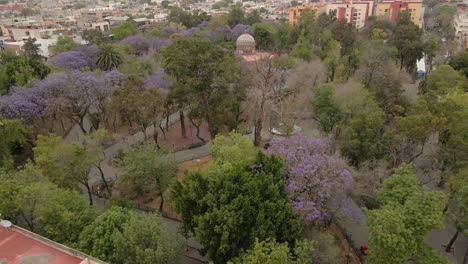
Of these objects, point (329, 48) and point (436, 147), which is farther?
point (329, 48)

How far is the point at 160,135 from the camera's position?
119ft

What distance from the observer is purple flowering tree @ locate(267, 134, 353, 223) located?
1833 cm

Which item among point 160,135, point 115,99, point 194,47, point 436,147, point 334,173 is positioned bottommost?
point 160,135

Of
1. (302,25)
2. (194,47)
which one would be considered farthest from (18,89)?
(302,25)

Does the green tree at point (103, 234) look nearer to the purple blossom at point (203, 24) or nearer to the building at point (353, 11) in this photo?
the purple blossom at point (203, 24)

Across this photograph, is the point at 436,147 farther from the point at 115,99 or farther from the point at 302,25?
the point at 302,25

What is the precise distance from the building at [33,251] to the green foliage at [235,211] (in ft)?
15.4

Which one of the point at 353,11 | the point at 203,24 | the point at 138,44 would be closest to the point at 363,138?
the point at 138,44

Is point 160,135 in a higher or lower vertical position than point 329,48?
lower

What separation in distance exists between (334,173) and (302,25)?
45.1 metres

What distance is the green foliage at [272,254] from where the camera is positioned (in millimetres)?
14344

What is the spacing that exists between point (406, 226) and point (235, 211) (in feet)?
27.3

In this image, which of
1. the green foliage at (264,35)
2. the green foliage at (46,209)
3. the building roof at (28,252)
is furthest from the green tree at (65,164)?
the green foliage at (264,35)

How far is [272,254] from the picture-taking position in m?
14.4
